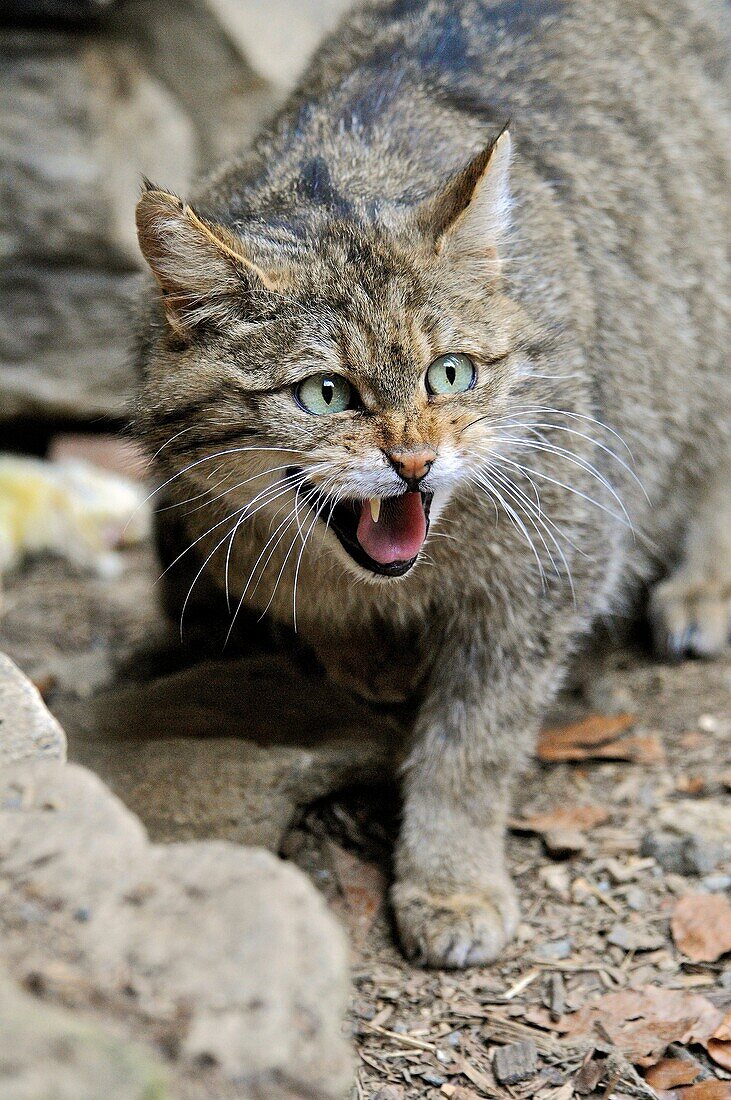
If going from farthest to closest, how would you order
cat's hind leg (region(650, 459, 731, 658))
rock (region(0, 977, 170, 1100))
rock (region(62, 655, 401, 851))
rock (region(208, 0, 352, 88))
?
rock (region(208, 0, 352, 88)) < cat's hind leg (region(650, 459, 731, 658)) < rock (region(62, 655, 401, 851)) < rock (region(0, 977, 170, 1100))

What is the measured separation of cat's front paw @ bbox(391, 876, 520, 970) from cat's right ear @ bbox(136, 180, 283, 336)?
Result: 157 cm

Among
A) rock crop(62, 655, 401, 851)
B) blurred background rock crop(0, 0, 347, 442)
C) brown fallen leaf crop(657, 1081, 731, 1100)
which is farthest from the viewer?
blurred background rock crop(0, 0, 347, 442)

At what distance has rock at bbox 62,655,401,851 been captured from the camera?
3209 millimetres

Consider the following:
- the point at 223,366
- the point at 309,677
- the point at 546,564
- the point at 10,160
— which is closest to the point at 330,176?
the point at 223,366

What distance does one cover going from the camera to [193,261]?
267cm

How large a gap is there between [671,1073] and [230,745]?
4.59ft

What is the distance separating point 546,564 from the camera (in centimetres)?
325

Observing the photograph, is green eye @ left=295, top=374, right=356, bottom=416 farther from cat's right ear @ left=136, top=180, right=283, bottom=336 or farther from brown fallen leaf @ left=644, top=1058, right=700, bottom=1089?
brown fallen leaf @ left=644, top=1058, right=700, bottom=1089

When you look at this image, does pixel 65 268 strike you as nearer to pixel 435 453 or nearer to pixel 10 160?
pixel 10 160

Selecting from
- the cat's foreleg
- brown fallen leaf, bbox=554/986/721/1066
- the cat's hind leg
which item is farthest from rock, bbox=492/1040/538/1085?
the cat's hind leg

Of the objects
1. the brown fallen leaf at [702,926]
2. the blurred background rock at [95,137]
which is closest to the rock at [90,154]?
the blurred background rock at [95,137]

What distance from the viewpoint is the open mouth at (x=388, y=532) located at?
2.76 meters

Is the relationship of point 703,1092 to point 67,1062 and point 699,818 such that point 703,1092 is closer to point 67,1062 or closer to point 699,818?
point 699,818

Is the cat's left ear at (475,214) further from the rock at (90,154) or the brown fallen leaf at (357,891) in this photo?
the rock at (90,154)
